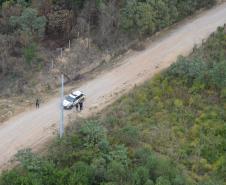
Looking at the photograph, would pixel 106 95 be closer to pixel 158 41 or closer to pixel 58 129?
pixel 58 129

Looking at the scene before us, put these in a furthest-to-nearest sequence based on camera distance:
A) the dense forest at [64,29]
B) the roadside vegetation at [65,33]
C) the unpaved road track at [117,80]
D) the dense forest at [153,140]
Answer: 1. the dense forest at [64,29]
2. the roadside vegetation at [65,33]
3. the unpaved road track at [117,80]
4. the dense forest at [153,140]

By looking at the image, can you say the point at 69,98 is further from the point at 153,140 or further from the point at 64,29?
the point at 64,29

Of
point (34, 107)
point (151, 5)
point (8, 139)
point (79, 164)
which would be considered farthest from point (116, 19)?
point (79, 164)

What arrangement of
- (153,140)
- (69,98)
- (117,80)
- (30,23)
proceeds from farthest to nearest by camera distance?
(30,23) < (117,80) < (69,98) < (153,140)

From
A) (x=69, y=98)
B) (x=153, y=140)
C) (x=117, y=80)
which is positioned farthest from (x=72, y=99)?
(x=153, y=140)

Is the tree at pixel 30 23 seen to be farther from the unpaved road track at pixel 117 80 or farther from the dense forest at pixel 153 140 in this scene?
the dense forest at pixel 153 140

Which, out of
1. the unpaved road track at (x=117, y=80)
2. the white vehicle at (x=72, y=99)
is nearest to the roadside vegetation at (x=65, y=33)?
the unpaved road track at (x=117, y=80)
